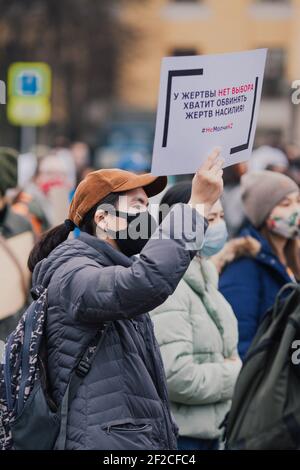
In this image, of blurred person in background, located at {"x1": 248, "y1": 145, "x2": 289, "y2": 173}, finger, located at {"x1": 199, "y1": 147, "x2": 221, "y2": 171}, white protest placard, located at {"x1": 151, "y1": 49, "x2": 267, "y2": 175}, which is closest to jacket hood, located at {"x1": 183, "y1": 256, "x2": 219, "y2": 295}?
white protest placard, located at {"x1": 151, "y1": 49, "x2": 267, "y2": 175}

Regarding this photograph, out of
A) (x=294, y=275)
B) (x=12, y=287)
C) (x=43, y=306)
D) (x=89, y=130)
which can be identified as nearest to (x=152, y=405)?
(x=43, y=306)

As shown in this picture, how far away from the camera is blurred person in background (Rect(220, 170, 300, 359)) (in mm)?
5809

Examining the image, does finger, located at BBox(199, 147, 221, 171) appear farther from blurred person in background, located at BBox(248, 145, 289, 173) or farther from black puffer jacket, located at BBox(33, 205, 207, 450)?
blurred person in background, located at BBox(248, 145, 289, 173)

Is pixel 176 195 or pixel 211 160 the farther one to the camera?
pixel 176 195

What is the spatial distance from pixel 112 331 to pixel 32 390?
0.33m

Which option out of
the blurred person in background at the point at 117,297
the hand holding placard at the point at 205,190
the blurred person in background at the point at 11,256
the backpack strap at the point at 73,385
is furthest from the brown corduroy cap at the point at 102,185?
the blurred person in background at the point at 11,256

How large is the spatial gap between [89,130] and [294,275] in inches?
1619

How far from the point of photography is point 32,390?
385cm

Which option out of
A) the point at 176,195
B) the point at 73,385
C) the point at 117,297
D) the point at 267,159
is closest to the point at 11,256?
the point at 176,195

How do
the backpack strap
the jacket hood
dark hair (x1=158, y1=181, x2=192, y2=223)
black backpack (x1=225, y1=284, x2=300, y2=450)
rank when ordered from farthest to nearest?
dark hair (x1=158, y1=181, x2=192, y2=223)
the jacket hood
black backpack (x1=225, y1=284, x2=300, y2=450)
the backpack strap

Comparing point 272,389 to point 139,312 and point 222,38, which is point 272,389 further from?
point 222,38

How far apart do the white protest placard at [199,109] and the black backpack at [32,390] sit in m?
0.65

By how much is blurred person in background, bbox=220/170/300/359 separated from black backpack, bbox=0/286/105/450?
6.69 ft

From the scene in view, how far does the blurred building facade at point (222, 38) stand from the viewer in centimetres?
4888
